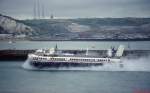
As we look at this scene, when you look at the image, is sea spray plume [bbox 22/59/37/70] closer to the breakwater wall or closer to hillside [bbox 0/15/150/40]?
the breakwater wall

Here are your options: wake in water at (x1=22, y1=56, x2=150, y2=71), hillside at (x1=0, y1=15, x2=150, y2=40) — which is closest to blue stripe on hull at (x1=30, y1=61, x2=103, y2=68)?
wake in water at (x1=22, y1=56, x2=150, y2=71)

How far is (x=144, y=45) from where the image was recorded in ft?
25.4

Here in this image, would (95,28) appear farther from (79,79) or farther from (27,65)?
(27,65)

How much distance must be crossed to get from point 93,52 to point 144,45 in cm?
146

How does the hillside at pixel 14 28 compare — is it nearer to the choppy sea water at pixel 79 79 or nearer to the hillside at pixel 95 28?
the hillside at pixel 95 28

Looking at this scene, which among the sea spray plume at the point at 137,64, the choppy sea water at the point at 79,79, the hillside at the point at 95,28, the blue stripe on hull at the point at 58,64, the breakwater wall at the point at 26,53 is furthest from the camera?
the blue stripe on hull at the point at 58,64

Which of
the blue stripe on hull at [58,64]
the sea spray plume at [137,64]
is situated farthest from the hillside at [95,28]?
the blue stripe on hull at [58,64]

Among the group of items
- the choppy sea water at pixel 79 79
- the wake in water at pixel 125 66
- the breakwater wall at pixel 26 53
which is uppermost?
the breakwater wall at pixel 26 53

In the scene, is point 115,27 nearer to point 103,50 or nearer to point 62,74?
point 103,50

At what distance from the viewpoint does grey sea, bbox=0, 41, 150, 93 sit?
280 inches

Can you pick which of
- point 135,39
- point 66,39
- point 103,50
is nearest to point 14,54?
point 66,39

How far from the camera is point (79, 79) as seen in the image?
8.10 m

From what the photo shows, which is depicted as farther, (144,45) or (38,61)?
(38,61)

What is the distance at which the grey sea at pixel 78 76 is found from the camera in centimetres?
711
